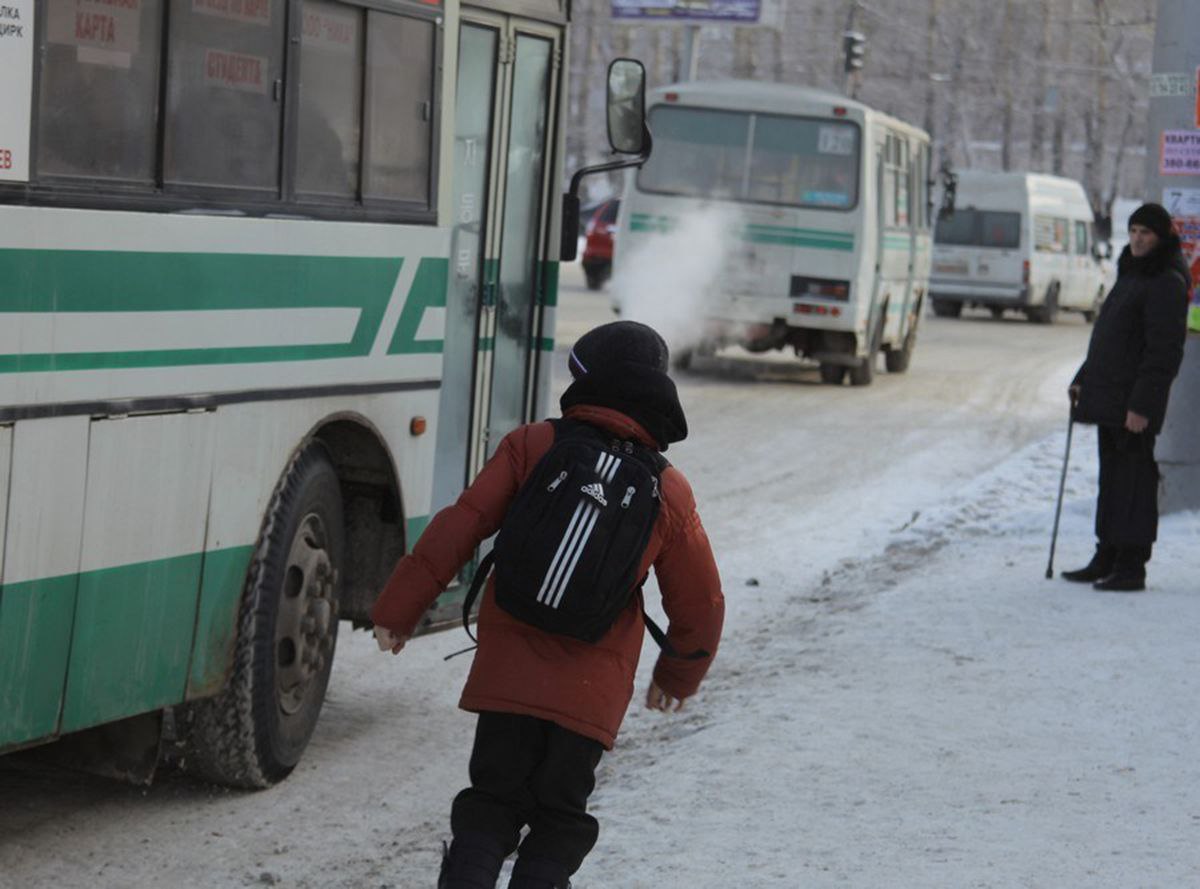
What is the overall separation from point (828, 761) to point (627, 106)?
2.46 metres

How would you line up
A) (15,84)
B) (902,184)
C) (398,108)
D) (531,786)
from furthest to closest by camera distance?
(902,184)
(398,108)
(15,84)
(531,786)

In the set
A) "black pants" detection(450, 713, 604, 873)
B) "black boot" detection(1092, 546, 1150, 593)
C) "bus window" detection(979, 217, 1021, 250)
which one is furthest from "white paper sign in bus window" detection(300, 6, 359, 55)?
"bus window" detection(979, 217, 1021, 250)

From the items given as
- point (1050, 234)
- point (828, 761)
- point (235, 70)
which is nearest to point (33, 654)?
point (235, 70)

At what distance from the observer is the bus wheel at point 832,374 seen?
23.1 metres

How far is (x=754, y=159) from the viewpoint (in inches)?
870

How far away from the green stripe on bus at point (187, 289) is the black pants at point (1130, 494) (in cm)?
429

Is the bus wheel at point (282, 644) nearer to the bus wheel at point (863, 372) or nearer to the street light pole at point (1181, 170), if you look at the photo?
the street light pole at point (1181, 170)

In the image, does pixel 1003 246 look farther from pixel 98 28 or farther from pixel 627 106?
pixel 98 28

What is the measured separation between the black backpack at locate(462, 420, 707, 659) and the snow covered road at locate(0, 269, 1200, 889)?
52.1 inches

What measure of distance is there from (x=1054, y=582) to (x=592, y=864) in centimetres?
508

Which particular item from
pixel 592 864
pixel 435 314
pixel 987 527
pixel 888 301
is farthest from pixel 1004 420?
pixel 592 864

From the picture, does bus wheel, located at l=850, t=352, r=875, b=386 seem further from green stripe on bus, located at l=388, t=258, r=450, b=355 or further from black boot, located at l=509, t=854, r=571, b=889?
black boot, located at l=509, t=854, r=571, b=889

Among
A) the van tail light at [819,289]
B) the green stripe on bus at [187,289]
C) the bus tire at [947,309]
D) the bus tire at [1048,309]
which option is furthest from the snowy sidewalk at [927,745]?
the bus tire at [947,309]

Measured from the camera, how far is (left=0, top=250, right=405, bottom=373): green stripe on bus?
16.6 feet
